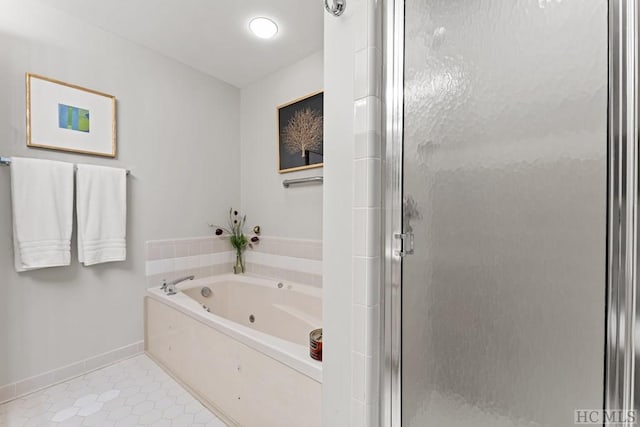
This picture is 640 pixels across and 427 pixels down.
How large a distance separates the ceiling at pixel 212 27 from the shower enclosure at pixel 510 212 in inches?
52.6

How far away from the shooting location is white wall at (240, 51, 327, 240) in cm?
236

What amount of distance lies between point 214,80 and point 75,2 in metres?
1.08

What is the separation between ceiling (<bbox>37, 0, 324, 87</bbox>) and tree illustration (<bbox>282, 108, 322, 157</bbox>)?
0.51m

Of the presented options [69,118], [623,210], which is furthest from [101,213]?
[623,210]

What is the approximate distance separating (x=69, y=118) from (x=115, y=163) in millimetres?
372

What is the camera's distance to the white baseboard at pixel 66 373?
165 cm

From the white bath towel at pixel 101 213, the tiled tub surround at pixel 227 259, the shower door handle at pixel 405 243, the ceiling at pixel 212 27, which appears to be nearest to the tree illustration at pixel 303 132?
the ceiling at pixel 212 27

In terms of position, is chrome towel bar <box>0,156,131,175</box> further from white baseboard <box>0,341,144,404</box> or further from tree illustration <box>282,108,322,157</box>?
tree illustration <box>282,108,322,157</box>

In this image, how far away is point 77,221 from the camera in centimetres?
189

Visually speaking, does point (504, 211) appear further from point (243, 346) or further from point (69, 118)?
point (69, 118)

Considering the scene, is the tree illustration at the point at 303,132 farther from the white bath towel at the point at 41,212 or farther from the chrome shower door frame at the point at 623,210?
the chrome shower door frame at the point at 623,210

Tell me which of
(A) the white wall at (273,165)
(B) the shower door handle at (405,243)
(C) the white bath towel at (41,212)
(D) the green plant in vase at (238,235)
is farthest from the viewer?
(D) the green plant in vase at (238,235)

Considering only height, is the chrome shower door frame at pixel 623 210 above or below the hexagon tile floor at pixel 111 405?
above

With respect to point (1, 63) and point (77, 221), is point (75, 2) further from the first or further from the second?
point (77, 221)
